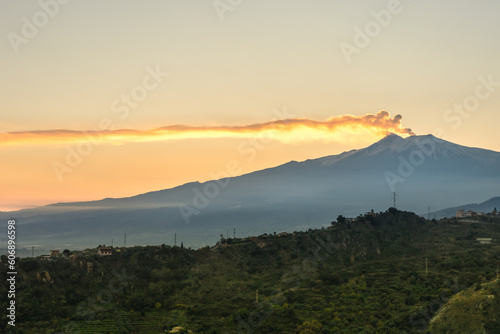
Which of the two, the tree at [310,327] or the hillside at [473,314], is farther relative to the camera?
the tree at [310,327]

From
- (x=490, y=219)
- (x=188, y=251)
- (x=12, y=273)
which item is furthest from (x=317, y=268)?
(x=490, y=219)

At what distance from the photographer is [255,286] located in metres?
84.2

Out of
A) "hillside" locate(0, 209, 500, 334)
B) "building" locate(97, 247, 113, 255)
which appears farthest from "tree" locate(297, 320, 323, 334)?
"building" locate(97, 247, 113, 255)

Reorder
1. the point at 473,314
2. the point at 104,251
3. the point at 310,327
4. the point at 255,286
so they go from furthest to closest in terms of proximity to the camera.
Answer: the point at 104,251 → the point at 255,286 → the point at 310,327 → the point at 473,314

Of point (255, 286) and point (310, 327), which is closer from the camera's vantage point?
point (310, 327)

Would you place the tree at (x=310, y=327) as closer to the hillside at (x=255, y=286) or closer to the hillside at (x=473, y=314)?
the hillside at (x=255, y=286)

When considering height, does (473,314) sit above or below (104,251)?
below

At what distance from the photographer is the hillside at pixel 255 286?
68.9 m

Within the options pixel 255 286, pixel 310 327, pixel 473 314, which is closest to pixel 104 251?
pixel 255 286

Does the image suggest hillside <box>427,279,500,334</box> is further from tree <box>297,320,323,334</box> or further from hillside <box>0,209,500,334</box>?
tree <box>297,320,323,334</box>


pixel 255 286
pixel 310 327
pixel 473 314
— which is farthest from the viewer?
pixel 255 286

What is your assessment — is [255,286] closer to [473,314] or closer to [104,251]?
[104,251]

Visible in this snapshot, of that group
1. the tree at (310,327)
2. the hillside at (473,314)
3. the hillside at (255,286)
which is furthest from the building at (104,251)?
the hillside at (473,314)

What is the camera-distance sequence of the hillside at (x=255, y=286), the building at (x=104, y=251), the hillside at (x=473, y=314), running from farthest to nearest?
the building at (x=104, y=251) → the hillside at (x=255, y=286) → the hillside at (x=473, y=314)
